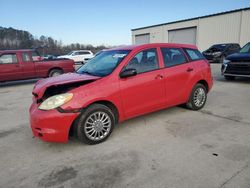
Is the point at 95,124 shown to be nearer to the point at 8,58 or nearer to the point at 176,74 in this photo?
the point at 176,74

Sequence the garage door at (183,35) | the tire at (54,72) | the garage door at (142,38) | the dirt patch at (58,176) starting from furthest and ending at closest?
the garage door at (142,38)
the garage door at (183,35)
the tire at (54,72)
the dirt patch at (58,176)

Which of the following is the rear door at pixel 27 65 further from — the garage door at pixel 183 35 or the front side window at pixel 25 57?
the garage door at pixel 183 35

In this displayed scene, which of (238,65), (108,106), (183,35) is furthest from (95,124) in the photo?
(183,35)

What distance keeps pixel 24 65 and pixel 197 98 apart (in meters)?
8.18

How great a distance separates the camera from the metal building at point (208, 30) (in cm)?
2245

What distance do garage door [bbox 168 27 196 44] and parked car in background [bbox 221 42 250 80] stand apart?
774 inches

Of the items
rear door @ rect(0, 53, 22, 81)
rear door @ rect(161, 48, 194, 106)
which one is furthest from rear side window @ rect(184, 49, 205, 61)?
rear door @ rect(0, 53, 22, 81)

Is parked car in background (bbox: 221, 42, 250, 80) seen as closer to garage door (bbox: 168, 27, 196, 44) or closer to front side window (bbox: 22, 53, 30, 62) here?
front side window (bbox: 22, 53, 30, 62)

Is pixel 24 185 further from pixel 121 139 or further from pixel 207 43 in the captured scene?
pixel 207 43

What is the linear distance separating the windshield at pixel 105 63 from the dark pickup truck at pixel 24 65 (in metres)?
6.59

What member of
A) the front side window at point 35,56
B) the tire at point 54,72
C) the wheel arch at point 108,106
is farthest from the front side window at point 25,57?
the wheel arch at point 108,106

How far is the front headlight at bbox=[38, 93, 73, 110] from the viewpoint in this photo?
3.41 meters

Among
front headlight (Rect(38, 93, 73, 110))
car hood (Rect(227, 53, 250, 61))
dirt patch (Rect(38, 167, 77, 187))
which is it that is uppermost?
car hood (Rect(227, 53, 250, 61))

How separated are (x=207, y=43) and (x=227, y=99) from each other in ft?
71.7
